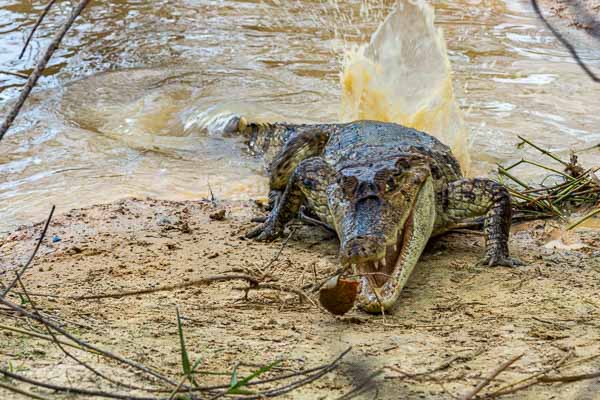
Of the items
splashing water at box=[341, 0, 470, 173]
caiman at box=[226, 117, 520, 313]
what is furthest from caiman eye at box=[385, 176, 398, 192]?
splashing water at box=[341, 0, 470, 173]

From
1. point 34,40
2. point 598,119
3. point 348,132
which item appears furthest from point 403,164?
point 34,40

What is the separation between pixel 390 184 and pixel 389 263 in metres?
0.47

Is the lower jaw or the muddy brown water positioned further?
the muddy brown water

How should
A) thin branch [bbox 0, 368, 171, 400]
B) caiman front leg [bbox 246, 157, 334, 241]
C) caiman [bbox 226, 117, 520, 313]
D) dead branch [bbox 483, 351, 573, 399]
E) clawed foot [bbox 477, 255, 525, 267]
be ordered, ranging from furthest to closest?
caiman front leg [bbox 246, 157, 334, 241]
clawed foot [bbox 477, 255, 525, 267]
caiman [bbox 226, 117, 520, 313]
dead branch [bbox 483, 351, 573, 399]
thin branch [bbox 0, 368, 171, 400]

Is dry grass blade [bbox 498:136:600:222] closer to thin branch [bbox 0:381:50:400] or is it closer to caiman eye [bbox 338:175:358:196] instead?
caiman eye [bbox 338:175:358:196]

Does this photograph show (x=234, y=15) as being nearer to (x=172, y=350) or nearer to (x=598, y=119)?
(x=598, y=119)

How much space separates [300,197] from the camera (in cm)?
505

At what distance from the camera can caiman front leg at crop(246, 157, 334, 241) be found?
189 inches

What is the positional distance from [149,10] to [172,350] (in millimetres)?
10574

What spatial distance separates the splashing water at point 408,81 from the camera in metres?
7.07

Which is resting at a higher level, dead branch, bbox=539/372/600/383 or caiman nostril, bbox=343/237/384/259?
dead branch, bbox=539/372/600/383

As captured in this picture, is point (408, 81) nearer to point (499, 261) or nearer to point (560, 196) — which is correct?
point (560, 196)

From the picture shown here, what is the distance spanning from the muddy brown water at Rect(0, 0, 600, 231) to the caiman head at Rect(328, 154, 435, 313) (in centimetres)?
212

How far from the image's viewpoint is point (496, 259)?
4113mm
